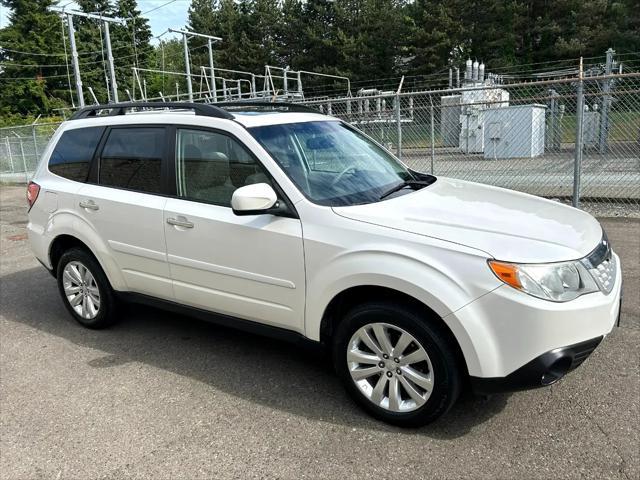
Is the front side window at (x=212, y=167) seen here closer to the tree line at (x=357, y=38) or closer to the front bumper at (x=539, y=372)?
the front bumper at (x=539, y=372)

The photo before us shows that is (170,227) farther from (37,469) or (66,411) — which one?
(37,469)

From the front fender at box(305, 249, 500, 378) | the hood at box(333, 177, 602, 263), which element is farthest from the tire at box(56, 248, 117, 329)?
the hood at box(333, 177, 602, 263)

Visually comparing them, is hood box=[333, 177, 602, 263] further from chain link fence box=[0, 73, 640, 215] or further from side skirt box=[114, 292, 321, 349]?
chain link fence box=[0, 73, 640, 215]

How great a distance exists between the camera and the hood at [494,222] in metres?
2.80

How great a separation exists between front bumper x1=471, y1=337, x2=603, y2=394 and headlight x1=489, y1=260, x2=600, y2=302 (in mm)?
273

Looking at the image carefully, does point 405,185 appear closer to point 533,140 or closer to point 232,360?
point 232,360

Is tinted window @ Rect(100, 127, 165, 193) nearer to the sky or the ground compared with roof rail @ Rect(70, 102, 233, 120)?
nearer to the ground

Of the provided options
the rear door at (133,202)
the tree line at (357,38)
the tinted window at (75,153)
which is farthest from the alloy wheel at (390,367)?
the tree line at (357,38)

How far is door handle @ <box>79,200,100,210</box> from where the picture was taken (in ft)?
14.3

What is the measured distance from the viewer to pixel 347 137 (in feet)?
13.9

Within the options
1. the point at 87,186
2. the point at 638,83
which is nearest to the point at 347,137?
the point at 87,186

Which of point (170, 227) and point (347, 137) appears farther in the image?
point (347, 137)

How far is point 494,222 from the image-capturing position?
307 centimetres

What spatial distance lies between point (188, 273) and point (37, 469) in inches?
57.9
